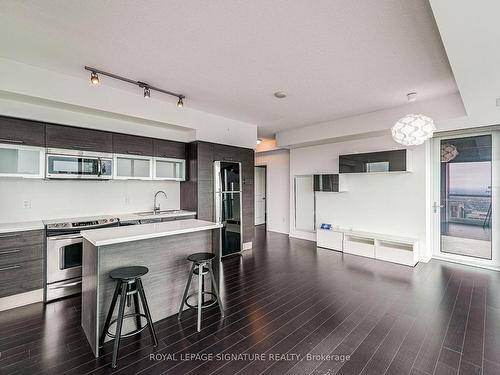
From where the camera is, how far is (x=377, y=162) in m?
4.77

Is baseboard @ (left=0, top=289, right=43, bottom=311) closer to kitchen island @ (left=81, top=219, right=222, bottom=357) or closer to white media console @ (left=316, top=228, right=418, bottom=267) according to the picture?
kitchen island @ (left=81, top=219, right=222, bottom=357)

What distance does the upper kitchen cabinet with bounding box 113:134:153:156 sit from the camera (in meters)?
3.85

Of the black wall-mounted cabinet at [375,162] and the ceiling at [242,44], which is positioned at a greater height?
the ceiling at [242,44]

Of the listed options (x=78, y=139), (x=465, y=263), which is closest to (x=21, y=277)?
(x=78, y=139)

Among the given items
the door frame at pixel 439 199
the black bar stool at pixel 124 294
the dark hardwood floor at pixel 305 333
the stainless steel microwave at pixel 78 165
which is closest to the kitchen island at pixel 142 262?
the black bar stool at pixel 124 294

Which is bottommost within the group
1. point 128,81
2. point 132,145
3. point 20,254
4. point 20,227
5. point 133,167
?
point 20,254

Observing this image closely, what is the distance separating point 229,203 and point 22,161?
322 cm

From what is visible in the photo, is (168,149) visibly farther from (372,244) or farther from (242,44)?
(372,244)

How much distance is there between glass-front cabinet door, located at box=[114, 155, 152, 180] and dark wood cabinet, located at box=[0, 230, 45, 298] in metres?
1.34

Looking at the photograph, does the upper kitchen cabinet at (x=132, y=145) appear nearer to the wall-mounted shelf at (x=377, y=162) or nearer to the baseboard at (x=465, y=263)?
the wall-mounted shelf at (x=377, y=162)

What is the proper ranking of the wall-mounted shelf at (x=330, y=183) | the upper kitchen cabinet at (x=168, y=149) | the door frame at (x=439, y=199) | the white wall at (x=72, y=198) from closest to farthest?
the white wall at (x=72, y=198) → the door frame at (x=439, y=199) → the upper kitchen cabinet at (x=168, y=149) → the wall-mounted shelf at (x=330, y=183)

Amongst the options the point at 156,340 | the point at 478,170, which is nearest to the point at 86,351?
the point at 156,340

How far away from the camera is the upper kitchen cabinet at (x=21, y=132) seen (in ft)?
9.48

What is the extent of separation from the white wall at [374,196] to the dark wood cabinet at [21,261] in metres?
5.43
